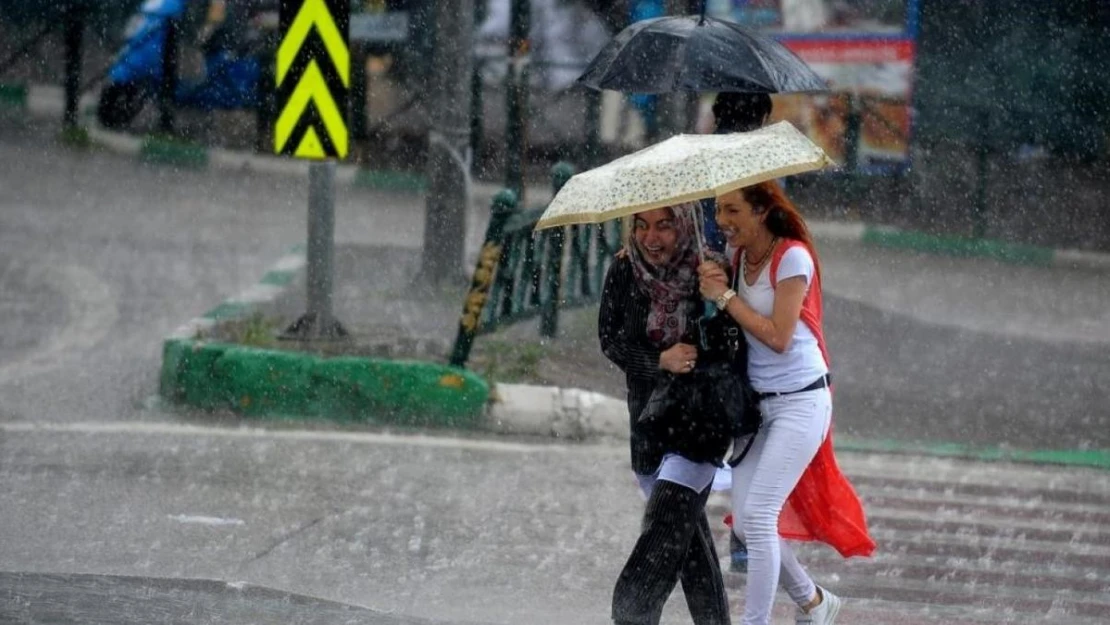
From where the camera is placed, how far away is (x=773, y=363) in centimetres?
536

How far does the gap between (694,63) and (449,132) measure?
5.70m

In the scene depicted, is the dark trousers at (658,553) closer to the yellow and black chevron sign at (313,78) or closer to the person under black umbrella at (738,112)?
the person under black umbrella at (738,112)

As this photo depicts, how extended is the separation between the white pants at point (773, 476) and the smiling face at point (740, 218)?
52 cm

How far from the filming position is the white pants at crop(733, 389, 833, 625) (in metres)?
5.35

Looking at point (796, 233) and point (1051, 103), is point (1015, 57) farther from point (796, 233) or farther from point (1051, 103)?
point (796, 233)

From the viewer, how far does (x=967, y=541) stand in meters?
7.55

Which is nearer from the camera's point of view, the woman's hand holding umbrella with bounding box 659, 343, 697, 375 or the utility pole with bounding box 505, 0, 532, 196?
the woman's hand holding umbrella with bounding box 659, 343, 697, 375

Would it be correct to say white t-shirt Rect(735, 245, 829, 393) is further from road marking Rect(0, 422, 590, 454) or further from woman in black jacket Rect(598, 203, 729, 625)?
road marking Rect(0, 422, 590, 454)

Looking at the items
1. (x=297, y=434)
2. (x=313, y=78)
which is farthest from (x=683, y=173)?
(x=313, y=78)

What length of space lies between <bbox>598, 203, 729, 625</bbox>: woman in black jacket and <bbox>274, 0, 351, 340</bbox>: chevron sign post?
4.65m

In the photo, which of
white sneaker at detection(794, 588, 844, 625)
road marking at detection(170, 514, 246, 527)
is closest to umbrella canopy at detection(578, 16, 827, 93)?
white sneaker at detection(794, 588, 844, 625)

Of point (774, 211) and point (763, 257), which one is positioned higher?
point (774, 211)

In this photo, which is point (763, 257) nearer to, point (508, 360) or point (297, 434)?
point (297, 434)

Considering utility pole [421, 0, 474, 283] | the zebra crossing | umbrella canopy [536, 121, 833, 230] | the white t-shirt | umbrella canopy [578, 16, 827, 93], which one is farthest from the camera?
utility pole [421, 0, 474, 283]
